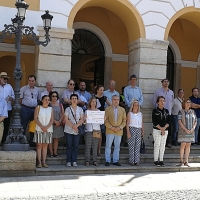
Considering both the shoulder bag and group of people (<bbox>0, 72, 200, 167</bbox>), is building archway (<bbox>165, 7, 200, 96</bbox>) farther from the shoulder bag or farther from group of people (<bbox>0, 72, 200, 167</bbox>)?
the shoulder bag

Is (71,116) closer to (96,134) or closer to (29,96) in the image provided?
(96,134)

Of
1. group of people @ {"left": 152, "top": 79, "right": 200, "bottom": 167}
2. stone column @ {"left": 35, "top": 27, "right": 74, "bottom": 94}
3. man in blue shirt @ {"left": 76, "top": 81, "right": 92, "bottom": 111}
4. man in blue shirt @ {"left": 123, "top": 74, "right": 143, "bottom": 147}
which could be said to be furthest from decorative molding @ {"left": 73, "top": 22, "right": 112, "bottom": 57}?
group of people @ {"left": 152, "top": 79, "right": 200, "bottom": 167}

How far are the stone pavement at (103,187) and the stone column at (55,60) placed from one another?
3.12 metres

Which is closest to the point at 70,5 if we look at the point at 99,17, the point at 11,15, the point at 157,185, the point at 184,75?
the point at 11,15

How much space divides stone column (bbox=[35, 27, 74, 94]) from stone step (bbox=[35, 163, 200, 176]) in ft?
8.66

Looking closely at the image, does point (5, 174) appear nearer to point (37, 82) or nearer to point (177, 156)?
point (37, 82)

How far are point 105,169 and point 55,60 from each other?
11.5 ft

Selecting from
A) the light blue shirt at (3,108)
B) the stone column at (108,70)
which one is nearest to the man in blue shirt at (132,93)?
the light blue shirt at (3,108)

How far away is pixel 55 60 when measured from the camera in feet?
33.7

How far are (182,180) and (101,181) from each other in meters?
1.95

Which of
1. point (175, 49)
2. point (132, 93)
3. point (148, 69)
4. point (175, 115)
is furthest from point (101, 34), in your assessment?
point (175, 115)

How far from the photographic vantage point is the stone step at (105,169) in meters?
8.38

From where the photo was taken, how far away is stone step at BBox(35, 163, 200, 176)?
8.38m

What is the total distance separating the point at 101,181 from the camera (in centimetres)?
789
